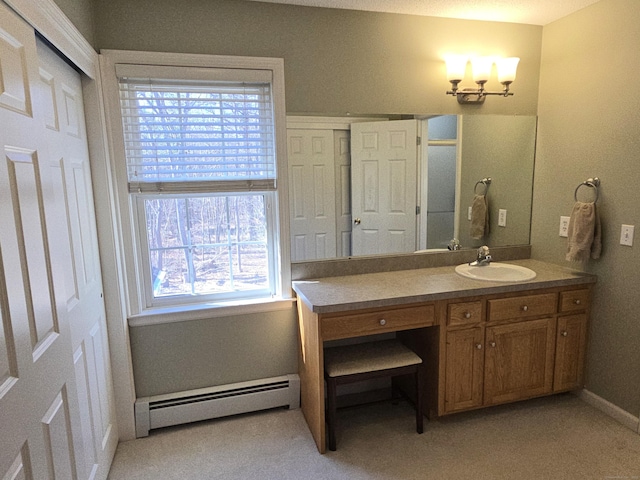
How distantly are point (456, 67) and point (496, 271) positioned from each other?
131 cm

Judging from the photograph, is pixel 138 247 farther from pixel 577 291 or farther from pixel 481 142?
pixel 577 291

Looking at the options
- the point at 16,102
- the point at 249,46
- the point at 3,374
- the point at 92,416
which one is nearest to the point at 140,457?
the point at 92,416

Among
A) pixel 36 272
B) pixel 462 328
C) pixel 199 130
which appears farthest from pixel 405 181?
pixel 36 272

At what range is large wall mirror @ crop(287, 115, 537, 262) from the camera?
242cm

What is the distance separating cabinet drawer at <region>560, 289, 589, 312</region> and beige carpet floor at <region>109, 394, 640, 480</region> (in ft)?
2.07

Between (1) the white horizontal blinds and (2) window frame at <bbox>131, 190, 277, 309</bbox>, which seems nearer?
(1) the white horizontal blinds

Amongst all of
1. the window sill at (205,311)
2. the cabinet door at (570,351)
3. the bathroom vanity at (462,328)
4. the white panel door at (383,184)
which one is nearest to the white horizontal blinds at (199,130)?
the white panel door at (383,184)

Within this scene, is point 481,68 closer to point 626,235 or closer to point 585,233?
point 585,233

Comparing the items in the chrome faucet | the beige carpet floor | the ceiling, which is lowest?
the beige carpet floor

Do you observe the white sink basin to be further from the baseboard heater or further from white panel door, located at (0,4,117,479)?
white panel door, located at (0,4,117,479)

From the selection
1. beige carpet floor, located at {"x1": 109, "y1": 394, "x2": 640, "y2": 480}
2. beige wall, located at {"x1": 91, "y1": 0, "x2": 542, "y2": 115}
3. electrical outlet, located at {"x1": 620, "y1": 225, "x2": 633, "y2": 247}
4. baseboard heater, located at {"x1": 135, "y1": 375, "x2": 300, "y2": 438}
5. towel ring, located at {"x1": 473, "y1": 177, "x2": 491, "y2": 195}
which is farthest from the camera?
towel ring, located at {"x1": 473, "y1": 177, "x2": 491, "y2": 195}

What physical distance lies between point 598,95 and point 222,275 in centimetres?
243

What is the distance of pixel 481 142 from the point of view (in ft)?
8.85

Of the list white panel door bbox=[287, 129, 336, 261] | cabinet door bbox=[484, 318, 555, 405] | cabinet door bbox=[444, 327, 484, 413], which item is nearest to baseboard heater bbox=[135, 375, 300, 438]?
white panel door bbox=[287, 129, 336, 261]
